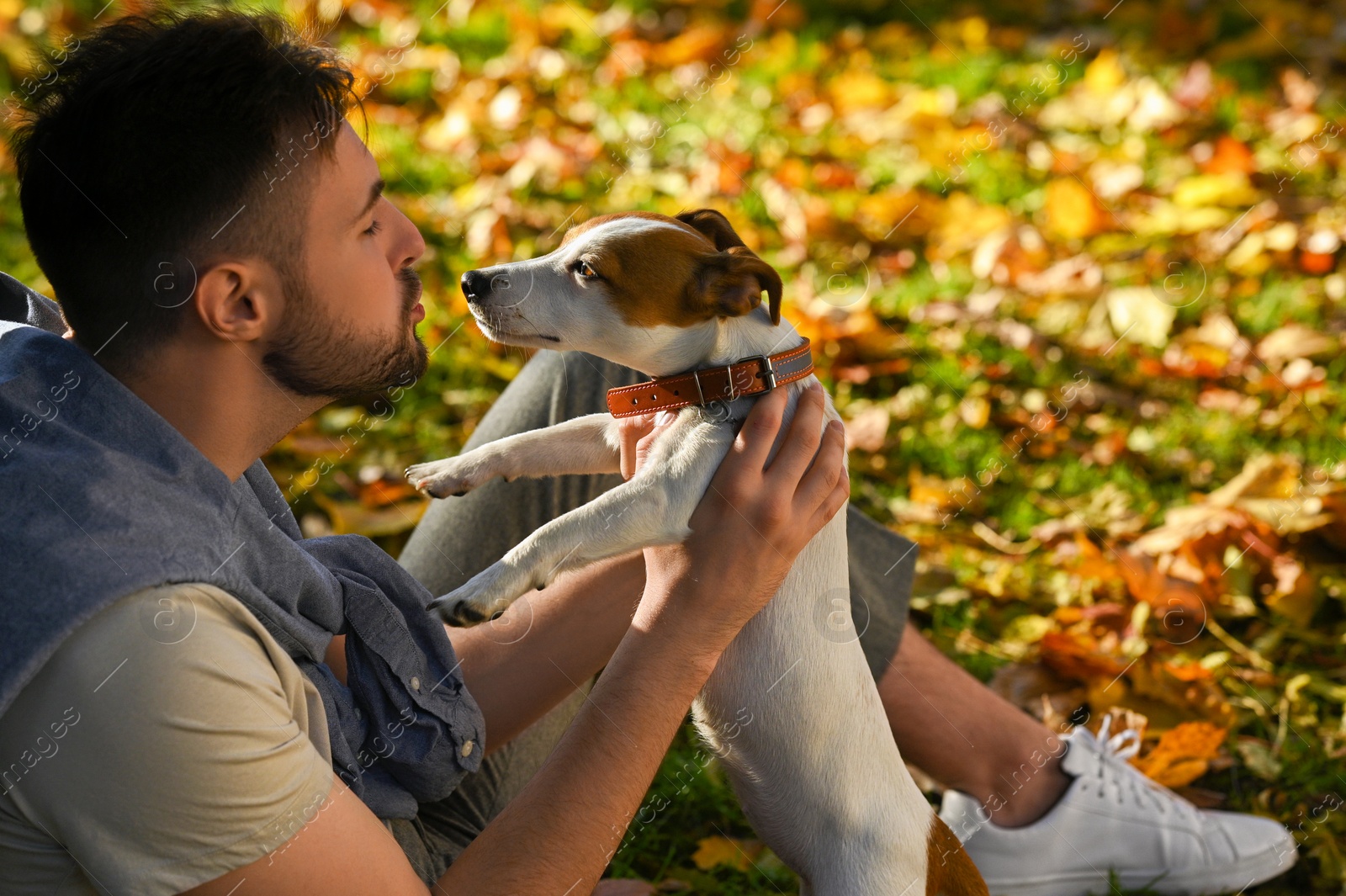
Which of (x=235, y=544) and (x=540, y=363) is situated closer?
(x=235, y=544)

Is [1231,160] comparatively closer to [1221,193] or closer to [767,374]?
[1221,193]

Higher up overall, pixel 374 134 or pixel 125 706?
pixel 125 706

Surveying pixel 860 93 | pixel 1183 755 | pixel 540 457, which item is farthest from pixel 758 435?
pixel 860 93

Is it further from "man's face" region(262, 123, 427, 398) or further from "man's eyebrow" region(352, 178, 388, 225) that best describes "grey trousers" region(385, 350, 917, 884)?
"man's eyebrow" region(352, 178, 388, 225)

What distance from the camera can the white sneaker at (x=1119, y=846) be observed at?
6.40ft

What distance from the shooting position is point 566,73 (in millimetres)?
4855

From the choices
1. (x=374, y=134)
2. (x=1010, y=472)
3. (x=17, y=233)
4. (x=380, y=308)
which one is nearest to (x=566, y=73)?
(x=374, y=134)

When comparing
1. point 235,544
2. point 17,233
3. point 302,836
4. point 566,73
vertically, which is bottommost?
point 566,73

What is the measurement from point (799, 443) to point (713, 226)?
1.49 feet

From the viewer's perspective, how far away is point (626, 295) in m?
1.69

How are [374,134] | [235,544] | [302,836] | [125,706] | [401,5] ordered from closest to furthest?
[125,706]
[302,836]
[235,544]
[374,134]
[401,5]

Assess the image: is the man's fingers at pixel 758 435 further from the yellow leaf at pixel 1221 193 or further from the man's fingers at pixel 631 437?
the yellow leaf at pixel 1221 193

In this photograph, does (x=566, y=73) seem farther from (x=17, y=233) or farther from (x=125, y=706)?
(x=125, y=706)

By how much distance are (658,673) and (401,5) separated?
15.8 feet
